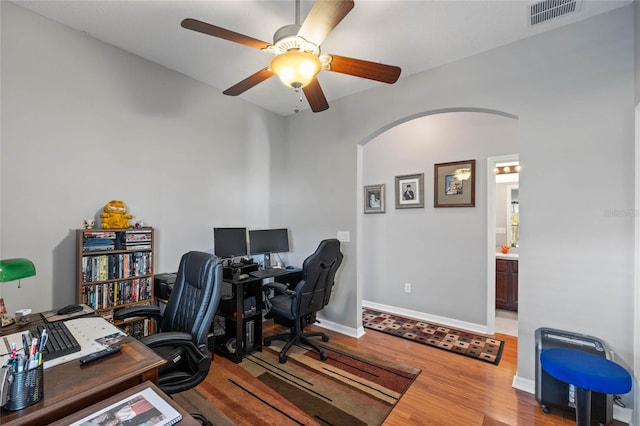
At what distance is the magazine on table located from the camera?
2.84 feet

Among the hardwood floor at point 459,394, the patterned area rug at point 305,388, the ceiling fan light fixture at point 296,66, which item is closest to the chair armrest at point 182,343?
the patterned area rug at point 305,388

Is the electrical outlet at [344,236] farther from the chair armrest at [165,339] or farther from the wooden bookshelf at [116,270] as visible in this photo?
the chair armrest at [165,339]

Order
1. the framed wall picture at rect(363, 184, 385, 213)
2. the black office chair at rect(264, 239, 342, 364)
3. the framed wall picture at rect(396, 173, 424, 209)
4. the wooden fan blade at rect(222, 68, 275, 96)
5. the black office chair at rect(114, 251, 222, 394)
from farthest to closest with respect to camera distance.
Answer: the framed wall picture at rect(363, 184, 385, 213) < the framed wall picture at rect(396, 173, 424, 209) < the black office chair at rect(264, 239, 342, 364) < the wooden fan blade at rect(222, 68, 275, 96) < the black office chair at rect(114, 251, 222, 394)

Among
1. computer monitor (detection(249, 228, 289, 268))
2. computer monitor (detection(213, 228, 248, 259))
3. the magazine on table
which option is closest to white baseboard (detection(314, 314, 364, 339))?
computer monitor (detection(249, 228, 289, 268))

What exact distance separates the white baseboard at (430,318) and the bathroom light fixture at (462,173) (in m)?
1.82

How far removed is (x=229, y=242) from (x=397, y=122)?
2353 millimetres

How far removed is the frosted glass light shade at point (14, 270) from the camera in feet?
4.81

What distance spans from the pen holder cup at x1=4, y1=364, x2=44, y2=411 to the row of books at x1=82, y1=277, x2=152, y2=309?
5.17 feet

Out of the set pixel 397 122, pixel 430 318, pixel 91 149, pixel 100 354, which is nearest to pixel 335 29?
pixel 397 122

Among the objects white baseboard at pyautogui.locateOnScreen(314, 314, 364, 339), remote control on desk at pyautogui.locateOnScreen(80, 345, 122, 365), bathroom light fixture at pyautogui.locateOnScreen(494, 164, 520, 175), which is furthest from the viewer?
bathroom light fixture at pyautogui.locateOnScreen(494, 164, 520, 175)

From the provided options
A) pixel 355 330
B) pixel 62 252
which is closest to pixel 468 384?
pixel 355 330

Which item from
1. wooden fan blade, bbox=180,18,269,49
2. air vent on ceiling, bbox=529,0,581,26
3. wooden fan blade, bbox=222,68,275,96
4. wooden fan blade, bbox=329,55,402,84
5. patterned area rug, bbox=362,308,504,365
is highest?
air vent on ceiling, bbox=529,0,581,26

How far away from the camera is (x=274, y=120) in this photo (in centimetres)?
411

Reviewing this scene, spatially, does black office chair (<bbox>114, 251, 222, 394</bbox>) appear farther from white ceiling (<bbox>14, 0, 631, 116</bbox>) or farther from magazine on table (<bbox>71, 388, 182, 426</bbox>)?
white ceiling (<bbox>14, 0, 631, 116</bbox>)
